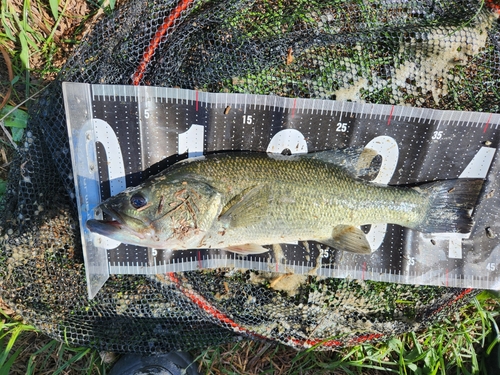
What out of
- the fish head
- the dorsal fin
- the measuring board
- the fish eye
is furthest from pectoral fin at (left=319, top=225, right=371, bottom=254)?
the fish eye

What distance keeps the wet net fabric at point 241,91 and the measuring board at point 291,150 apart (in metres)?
0.12

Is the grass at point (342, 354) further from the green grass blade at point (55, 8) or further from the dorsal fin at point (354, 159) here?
the green grass blade at point (55, 8)

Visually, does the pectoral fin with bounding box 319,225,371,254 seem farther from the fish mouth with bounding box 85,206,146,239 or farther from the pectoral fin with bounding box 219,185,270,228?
the fish mouth with bounding box 85,206,146,239

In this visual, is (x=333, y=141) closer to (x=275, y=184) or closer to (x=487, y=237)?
(x=275, y=184)

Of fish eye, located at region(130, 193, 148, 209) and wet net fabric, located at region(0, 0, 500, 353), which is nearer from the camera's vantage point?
fish eye, located at region(130, 193, 148, 209)

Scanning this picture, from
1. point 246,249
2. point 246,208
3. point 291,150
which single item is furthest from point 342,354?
point 291,150

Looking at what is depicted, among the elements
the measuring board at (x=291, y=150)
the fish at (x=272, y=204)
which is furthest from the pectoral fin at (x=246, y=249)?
the measuring board at (x=291, y=150)

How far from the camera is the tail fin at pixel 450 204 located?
2988 millimetres

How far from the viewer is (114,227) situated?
247 cm

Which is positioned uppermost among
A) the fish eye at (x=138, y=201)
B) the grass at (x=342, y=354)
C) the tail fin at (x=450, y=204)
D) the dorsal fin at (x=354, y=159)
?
the dorsal fin at (x=354, y=159)

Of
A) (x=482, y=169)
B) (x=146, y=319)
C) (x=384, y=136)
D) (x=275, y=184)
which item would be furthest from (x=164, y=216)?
(x=482, y=169)

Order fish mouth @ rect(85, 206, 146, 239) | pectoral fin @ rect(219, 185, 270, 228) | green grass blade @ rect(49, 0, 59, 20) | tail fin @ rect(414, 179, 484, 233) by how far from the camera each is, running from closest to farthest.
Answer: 1. fish mouth @ rect(85, 206, 146, 239)
2. pectoral fin @ rect(219, 185, 270, 228)
3. tail fin @ rect(414, 179, 484, 233)
4. green grass blade @ rect(49, 0, 59, 20)

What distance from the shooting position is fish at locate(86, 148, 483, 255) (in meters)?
2.53

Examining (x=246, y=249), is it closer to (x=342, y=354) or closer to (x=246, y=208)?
(x=246, y=208)
